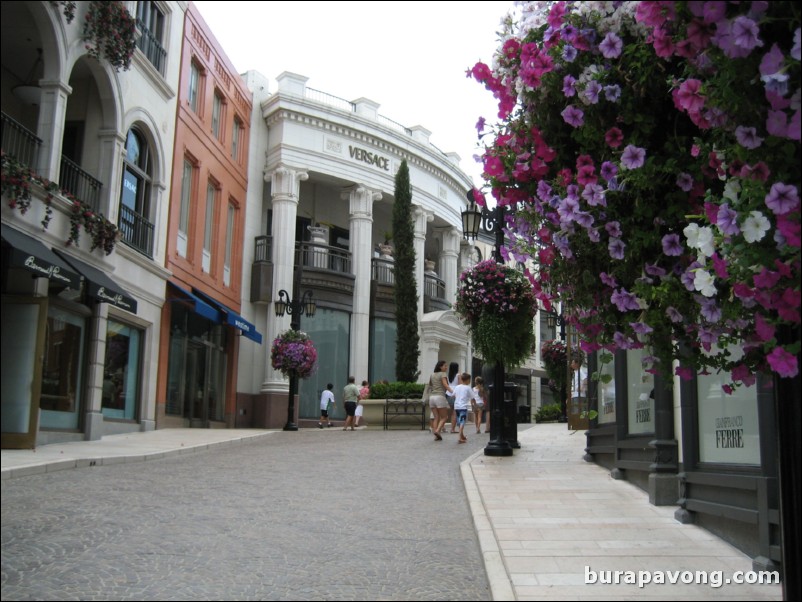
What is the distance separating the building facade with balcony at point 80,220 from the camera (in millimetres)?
11805

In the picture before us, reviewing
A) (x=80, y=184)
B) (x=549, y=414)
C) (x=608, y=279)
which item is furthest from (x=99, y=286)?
(x=549, y=414)

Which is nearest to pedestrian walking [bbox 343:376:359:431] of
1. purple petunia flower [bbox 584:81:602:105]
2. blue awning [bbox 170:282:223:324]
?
blue awning [bbox 170:282:223:324]

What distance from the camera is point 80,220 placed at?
44.8 ft

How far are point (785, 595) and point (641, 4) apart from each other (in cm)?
236

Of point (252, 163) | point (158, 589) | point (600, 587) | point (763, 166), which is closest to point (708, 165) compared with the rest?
point (763, 166)

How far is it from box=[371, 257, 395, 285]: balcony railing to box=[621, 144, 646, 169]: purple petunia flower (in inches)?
1021

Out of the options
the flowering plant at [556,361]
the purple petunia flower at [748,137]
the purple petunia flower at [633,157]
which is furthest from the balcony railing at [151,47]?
the flowering plant at [556,361]

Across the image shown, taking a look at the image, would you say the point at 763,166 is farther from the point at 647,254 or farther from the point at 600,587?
the point at 600,587

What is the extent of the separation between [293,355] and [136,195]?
5.94 meters

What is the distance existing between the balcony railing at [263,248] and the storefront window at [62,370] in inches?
481

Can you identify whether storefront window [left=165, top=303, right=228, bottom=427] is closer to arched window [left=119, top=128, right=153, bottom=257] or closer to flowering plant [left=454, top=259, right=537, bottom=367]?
arched window [left=119, top=128, right=153, bottom=257]

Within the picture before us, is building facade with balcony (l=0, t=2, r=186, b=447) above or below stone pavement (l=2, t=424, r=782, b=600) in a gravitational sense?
above

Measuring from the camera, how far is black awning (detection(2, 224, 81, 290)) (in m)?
10.9

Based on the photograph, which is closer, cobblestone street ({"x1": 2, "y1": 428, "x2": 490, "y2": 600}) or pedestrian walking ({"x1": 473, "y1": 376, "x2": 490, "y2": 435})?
cobblestone street ({"x1": 2, "y1": 428, "x2": 490, "y2": 600})
